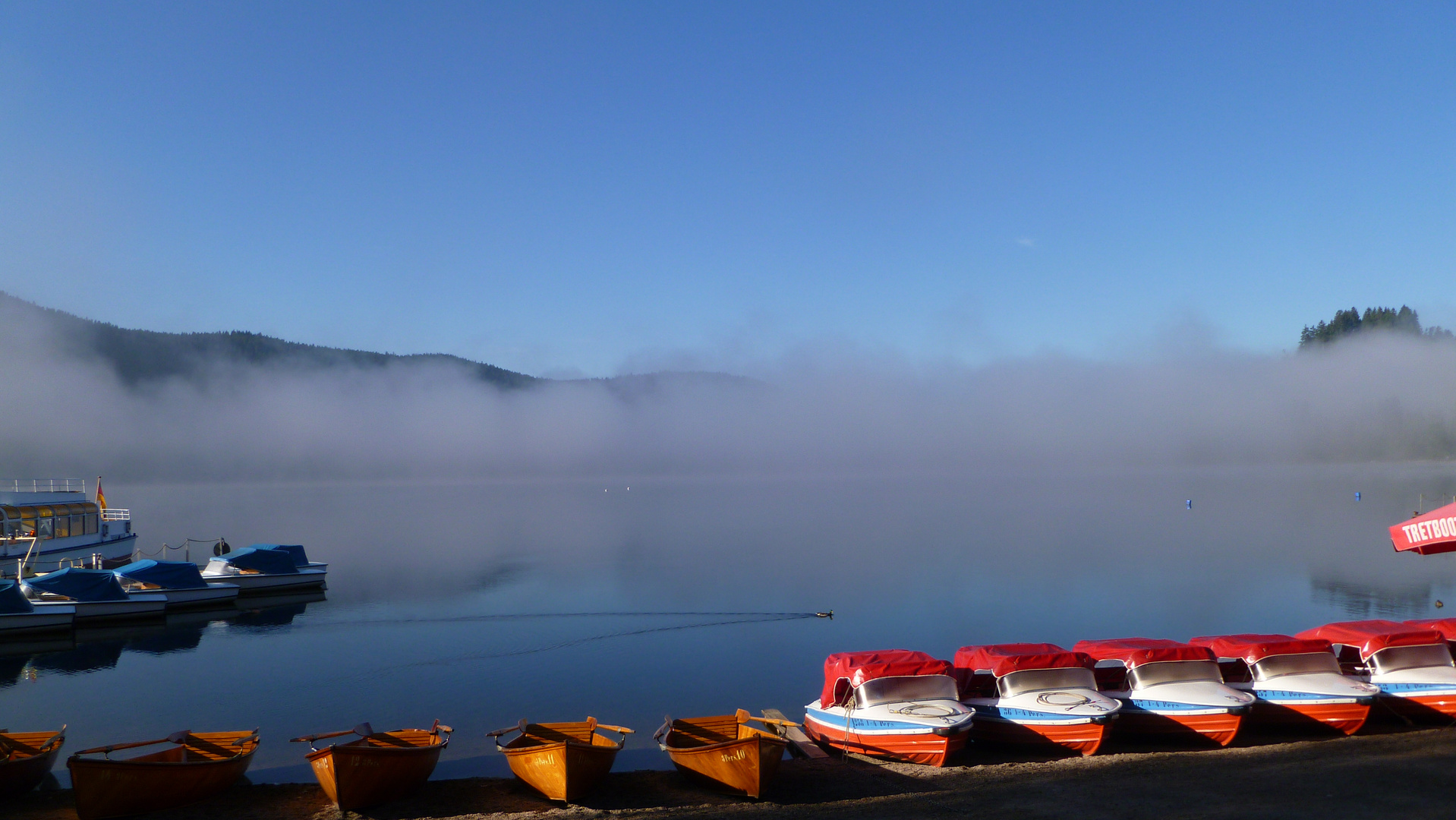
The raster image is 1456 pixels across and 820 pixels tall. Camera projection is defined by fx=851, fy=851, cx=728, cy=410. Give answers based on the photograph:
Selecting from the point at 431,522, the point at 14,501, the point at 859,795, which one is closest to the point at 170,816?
the point at 859,795

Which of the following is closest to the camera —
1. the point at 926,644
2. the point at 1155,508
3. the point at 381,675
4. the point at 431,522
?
the point at 381,675

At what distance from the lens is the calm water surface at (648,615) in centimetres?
2788

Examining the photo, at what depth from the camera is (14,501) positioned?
173ft

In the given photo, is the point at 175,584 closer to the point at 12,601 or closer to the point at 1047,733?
the point at 12,601

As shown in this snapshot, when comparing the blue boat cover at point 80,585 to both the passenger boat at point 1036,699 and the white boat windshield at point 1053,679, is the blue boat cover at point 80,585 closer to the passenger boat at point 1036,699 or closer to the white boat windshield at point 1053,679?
the passenger boat at point 1036,699

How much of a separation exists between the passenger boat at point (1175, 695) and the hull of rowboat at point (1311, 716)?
0.76m

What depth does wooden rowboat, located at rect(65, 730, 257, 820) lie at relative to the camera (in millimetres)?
15750

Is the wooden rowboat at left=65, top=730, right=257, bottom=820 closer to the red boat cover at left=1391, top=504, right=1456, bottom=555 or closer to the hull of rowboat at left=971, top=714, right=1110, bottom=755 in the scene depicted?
the hull of rowboat at left=971, top=714, right=1110, bottom=755

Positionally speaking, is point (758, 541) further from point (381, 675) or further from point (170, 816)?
point (170, 816)

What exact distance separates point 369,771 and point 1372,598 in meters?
50.0

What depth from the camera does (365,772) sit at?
16.4m

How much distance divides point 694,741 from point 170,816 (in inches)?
404

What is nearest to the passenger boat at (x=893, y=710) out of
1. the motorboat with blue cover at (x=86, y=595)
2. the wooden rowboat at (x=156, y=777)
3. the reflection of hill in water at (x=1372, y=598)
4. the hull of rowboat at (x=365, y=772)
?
the hull of rowboat at (x=365, y=772)

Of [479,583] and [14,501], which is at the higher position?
[14,501]
